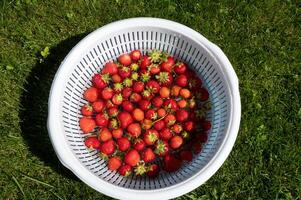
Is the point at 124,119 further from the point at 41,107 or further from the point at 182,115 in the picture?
the point at 41,107

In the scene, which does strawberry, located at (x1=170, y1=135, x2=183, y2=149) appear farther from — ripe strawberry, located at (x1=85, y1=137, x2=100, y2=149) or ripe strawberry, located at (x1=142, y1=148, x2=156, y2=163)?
ripe strawberry, located at (x1=85, y1=137, x2=100, y2=149)

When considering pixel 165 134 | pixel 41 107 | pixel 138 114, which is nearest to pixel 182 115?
pixel 165 134

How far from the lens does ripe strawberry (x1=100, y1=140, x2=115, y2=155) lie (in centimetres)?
289

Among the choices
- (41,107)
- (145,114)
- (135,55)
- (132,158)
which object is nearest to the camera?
(132,158)

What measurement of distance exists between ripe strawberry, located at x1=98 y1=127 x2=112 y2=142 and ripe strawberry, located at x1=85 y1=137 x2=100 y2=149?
29 mm

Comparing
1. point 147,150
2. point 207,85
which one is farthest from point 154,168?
point 207,85

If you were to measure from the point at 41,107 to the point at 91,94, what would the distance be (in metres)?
0.38

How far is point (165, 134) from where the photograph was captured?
2910 millimetres

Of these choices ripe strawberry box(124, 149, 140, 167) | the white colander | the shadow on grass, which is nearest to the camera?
the white colander

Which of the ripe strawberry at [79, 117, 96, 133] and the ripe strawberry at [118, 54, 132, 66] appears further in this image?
the ripe strawberry at [118, 54, 132, 66]

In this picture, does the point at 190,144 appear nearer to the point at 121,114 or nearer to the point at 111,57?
the point at 121,114

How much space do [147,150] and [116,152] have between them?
7.6 inches

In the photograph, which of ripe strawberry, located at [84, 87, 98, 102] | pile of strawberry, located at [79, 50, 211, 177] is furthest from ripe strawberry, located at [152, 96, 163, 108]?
ripe strawberry, located at [84, 87, 98, 102]

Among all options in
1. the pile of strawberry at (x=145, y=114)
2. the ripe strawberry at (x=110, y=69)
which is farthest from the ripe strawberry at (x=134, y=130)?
the ripe strawberry at (x=110, y=69)
